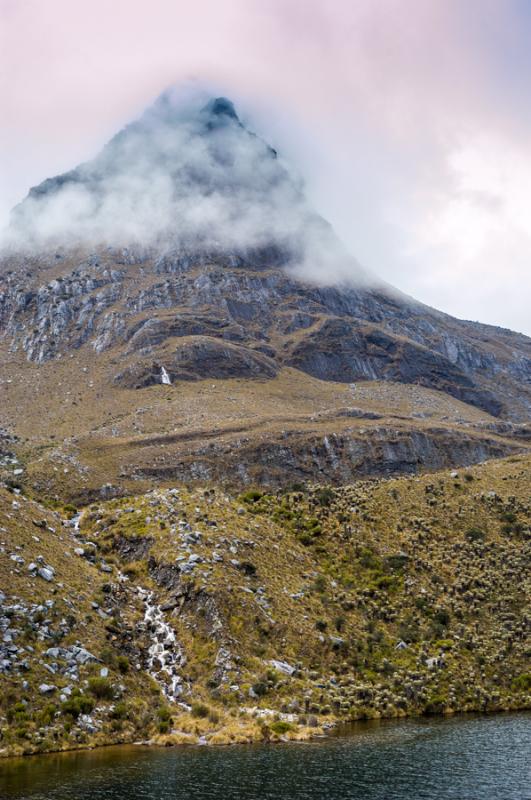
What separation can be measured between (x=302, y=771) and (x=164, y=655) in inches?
1009

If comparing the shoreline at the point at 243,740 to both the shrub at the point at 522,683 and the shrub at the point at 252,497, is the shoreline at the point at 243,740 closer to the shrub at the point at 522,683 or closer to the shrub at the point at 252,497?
the shrub at the point at 522,683

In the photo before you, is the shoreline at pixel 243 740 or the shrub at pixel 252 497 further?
the shrub at pixel 252 497

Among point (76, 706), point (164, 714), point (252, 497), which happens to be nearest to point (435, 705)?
point (164, 714)

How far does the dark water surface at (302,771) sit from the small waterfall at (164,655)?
35.4 ft

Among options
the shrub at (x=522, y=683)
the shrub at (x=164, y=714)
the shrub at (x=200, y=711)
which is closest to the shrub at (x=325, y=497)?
the shrub at (x=522, y=683)

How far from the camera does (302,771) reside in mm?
48188

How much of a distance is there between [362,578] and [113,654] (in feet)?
123

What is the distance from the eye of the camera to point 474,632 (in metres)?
81.8

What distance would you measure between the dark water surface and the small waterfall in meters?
10.8

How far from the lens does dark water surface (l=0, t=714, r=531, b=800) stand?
43219mm

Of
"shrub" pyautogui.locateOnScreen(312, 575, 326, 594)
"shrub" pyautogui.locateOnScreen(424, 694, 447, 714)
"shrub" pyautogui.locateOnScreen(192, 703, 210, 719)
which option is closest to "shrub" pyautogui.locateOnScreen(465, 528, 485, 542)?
"shrub" pyautogui.locateOnScreen(312, 575, 326, 594)

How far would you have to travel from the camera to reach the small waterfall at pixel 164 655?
66688 millimetres

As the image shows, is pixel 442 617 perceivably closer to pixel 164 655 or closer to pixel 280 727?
pixel 280 727

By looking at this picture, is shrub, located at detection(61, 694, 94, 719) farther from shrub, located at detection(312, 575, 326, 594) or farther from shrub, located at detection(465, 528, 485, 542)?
shrub, located at detection(465, 528, 485, 542)
